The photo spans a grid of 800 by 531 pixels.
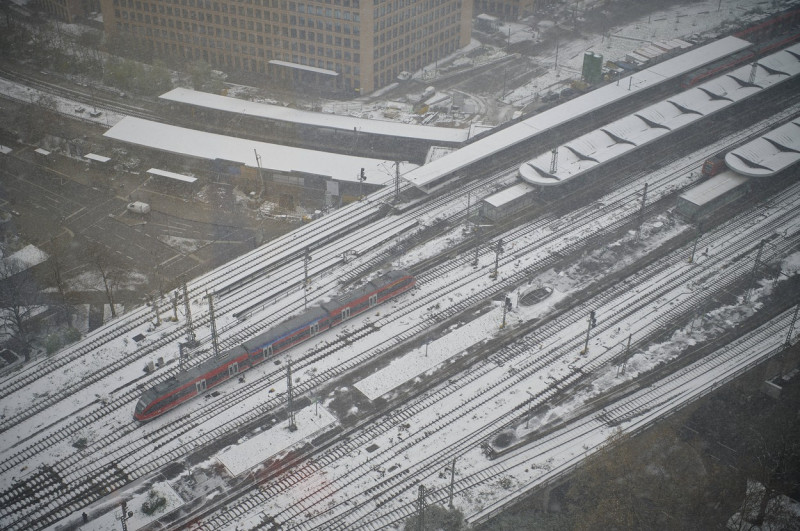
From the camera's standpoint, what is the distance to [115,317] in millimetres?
70562

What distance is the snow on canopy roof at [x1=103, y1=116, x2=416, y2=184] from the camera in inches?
3514

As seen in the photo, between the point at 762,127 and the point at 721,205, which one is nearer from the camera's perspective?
the point at 721,205

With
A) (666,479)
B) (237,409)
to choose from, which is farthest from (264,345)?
(666,479)

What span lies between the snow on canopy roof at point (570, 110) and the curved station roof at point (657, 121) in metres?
4.59

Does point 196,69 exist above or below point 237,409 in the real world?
above

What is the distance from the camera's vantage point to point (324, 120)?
9762 centimetres

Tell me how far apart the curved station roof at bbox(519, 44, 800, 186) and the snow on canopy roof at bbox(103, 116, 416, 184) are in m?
16.4

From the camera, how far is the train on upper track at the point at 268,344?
59.5 meters

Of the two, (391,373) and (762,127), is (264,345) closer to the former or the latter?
(391,373)

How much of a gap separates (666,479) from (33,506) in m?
41.7

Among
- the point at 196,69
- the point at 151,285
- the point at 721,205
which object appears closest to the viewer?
the point at 151,285

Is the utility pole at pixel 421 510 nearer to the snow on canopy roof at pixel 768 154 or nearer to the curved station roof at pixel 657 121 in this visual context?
the curved station roof at pixel 657 121

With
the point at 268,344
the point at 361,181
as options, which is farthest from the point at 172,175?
the point at 268,344

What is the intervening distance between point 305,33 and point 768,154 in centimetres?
5874
